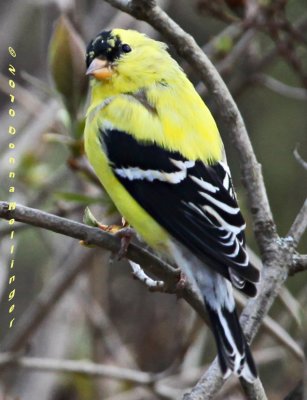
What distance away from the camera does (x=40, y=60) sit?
6008mm

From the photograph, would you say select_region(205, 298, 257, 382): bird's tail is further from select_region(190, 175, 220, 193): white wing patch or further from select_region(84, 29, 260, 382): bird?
select_region(190, 175, 220, 193): white wing patch

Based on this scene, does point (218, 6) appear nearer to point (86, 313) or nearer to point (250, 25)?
point (250, 25)

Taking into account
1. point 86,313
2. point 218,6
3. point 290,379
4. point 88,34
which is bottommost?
point 86,313

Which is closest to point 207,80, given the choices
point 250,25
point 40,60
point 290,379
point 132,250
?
point 132,250

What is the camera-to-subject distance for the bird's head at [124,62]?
3.46 meters

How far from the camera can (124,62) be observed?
353 centimetres

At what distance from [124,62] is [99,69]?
13cm

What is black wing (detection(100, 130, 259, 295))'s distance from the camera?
2.85m

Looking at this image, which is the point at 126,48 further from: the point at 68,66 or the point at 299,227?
the point at 299,227

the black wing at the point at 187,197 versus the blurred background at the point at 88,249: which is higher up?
the black wing at the point at 187,197

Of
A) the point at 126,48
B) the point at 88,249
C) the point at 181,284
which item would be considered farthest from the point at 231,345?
the point at 88,249

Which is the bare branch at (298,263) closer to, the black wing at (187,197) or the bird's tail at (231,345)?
the black wing at (187,197)

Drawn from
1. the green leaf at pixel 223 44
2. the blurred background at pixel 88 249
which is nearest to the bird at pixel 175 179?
the blurred background at pixel 88 249

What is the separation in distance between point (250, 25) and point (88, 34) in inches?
54.2
